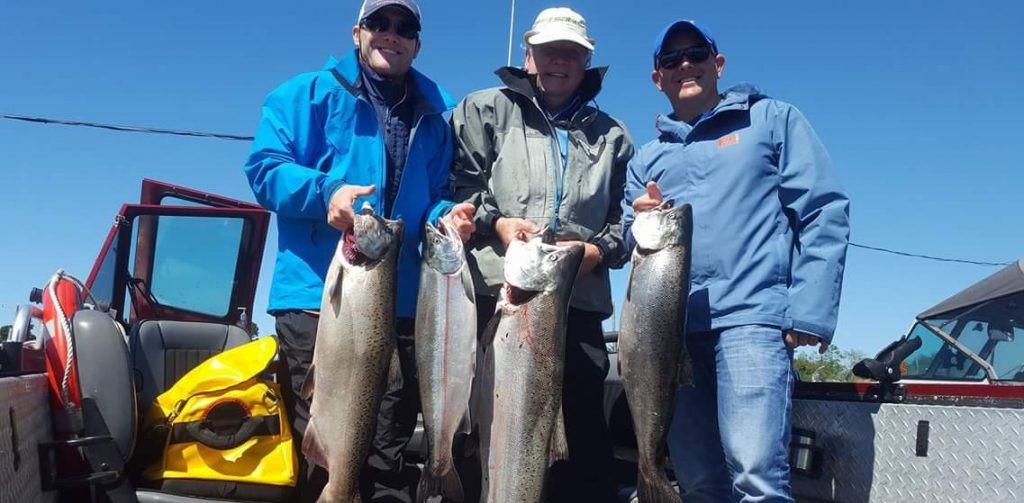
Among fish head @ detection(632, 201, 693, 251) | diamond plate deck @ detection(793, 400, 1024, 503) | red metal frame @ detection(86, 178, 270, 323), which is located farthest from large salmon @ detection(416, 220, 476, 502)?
red metal frame @ detection(86, 178, 270, 323)

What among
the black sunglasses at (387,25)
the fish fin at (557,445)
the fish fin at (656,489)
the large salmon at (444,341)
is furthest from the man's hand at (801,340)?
the black sunglasses at (387,25)

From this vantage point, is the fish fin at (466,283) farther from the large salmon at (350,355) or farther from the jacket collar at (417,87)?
the jacket collar at (417,87)

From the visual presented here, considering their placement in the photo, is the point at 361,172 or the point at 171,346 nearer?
the point at 361,172

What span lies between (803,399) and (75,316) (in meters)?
3.63

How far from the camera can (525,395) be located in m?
3.46

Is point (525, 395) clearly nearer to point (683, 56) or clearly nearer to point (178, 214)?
point (683, 56)

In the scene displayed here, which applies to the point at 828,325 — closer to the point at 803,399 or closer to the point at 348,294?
the point at 803,399

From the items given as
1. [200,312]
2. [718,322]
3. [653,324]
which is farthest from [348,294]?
[200,312]

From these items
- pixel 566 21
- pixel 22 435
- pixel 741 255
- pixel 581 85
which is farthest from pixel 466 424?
pixel 566 21

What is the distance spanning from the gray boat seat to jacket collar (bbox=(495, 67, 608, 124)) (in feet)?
10.6

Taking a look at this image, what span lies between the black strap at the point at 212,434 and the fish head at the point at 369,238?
4.09 ft

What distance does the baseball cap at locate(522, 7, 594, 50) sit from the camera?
4.08 metres

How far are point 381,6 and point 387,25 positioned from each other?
0.34 feet

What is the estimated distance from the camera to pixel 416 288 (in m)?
4.05
